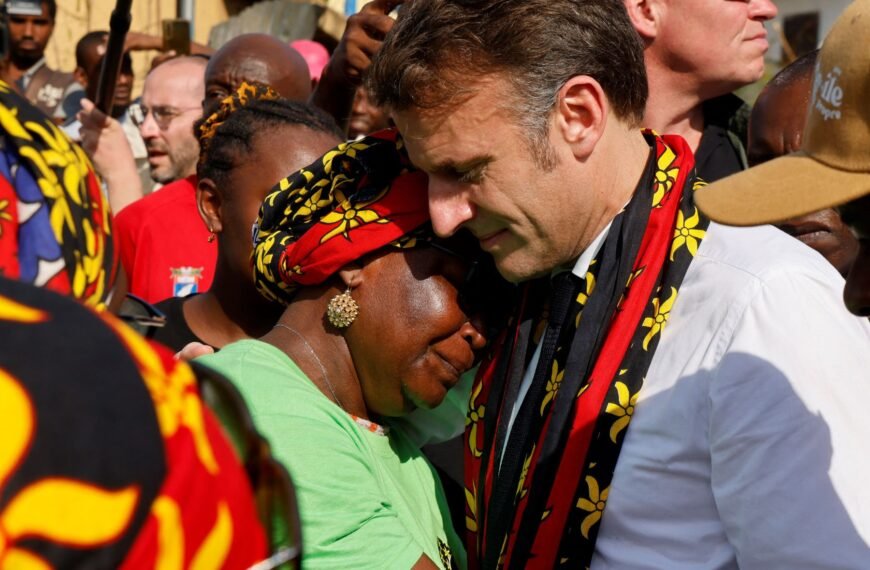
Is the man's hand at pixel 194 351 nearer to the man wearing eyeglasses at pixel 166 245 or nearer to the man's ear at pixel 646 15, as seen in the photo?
the man wearing eyeglasses at pixel 166 245

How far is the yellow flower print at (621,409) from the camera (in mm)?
2145

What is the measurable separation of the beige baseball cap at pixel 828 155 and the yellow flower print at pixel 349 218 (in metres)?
0.86

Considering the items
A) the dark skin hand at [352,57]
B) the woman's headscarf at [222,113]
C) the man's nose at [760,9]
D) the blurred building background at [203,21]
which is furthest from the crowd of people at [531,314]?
the blurred building background at [203,21]

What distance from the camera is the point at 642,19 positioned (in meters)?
3.33

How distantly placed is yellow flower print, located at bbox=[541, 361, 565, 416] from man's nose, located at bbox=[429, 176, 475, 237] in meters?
0.36

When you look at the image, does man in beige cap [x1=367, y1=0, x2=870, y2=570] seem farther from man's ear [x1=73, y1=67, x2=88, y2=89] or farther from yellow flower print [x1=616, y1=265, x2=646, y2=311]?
man's ear [x1=73, y1=67, x2=88, y2=89]

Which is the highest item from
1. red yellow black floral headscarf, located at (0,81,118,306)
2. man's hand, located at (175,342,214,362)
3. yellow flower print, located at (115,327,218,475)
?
yellow flower print, located at (115,327,218,475)

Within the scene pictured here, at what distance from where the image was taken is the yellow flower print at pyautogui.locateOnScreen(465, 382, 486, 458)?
8.59ft

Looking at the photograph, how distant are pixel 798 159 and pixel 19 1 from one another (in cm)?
503

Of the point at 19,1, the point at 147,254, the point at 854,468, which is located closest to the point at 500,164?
the point at 854,468

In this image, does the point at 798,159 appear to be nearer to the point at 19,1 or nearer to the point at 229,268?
the point at 229,268

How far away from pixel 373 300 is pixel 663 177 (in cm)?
72

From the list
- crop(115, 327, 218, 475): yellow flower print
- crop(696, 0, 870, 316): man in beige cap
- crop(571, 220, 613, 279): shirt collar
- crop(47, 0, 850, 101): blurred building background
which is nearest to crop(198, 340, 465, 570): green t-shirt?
crop(571, 220, 613, 279): shirt collar

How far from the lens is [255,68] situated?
5113mm
